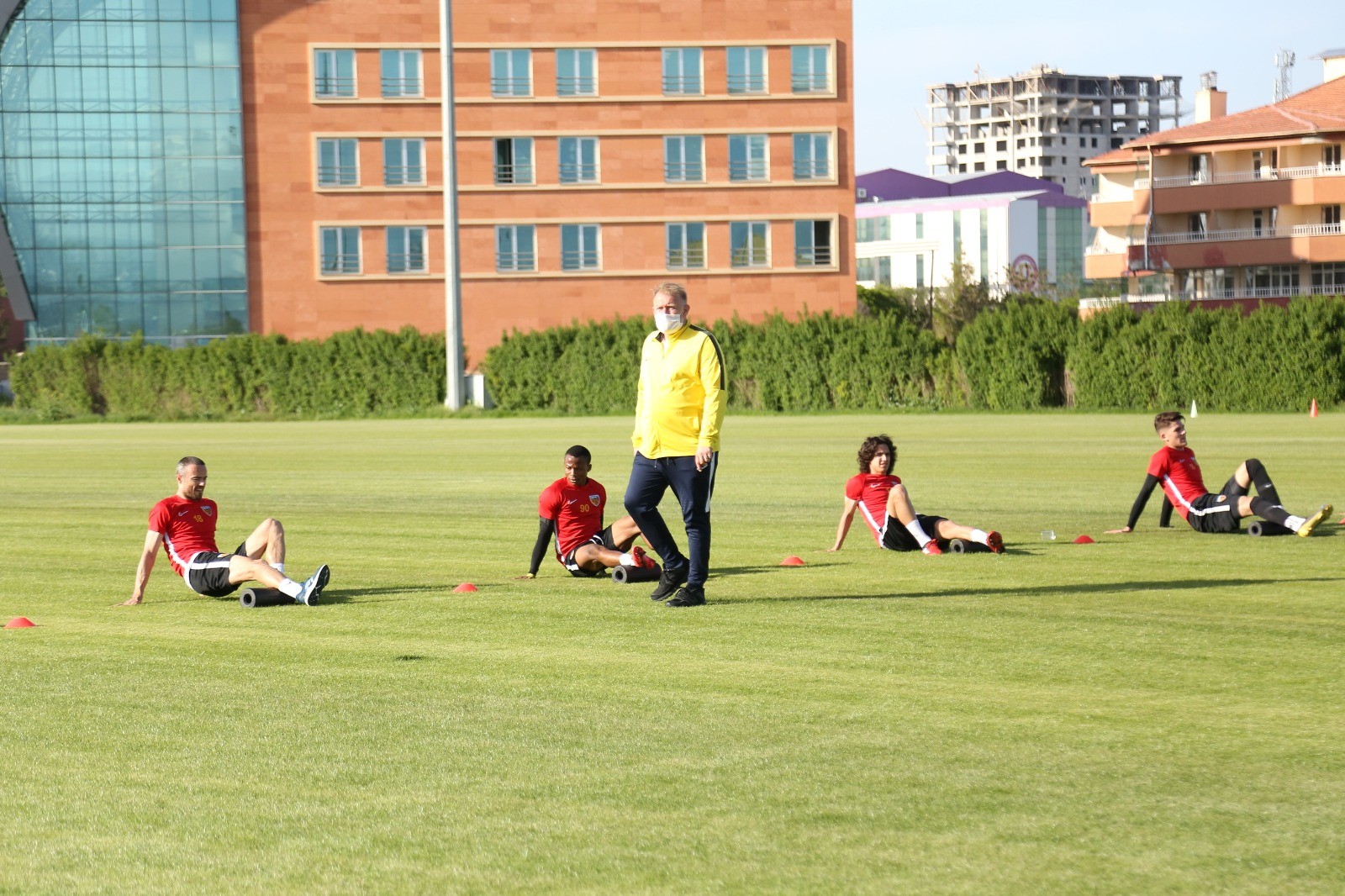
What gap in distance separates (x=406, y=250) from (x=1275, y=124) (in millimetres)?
50737

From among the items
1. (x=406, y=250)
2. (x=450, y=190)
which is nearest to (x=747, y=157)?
(x=406, y=250)

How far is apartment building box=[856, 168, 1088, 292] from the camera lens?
583 ft

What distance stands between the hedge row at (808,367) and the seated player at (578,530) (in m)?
45.1

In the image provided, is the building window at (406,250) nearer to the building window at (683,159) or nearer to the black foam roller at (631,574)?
the building window at (683,159)

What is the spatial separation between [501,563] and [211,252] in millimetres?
74975

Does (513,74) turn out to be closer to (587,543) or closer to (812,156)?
(812,156)

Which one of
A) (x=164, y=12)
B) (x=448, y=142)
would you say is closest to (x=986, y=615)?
(x=448, y=142)

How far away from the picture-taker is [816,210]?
86750 millimetres

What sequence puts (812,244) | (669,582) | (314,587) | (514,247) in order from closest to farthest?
(669,582), (314,587), (514,247), (812,244)

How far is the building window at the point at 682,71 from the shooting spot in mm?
85500

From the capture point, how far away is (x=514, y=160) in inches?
3366

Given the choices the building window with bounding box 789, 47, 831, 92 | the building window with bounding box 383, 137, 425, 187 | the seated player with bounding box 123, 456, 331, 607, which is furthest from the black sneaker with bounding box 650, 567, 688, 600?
the building window with bounding box 789, 47, 831, 92

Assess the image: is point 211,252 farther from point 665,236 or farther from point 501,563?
point 501,563

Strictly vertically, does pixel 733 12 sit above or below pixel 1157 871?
above
